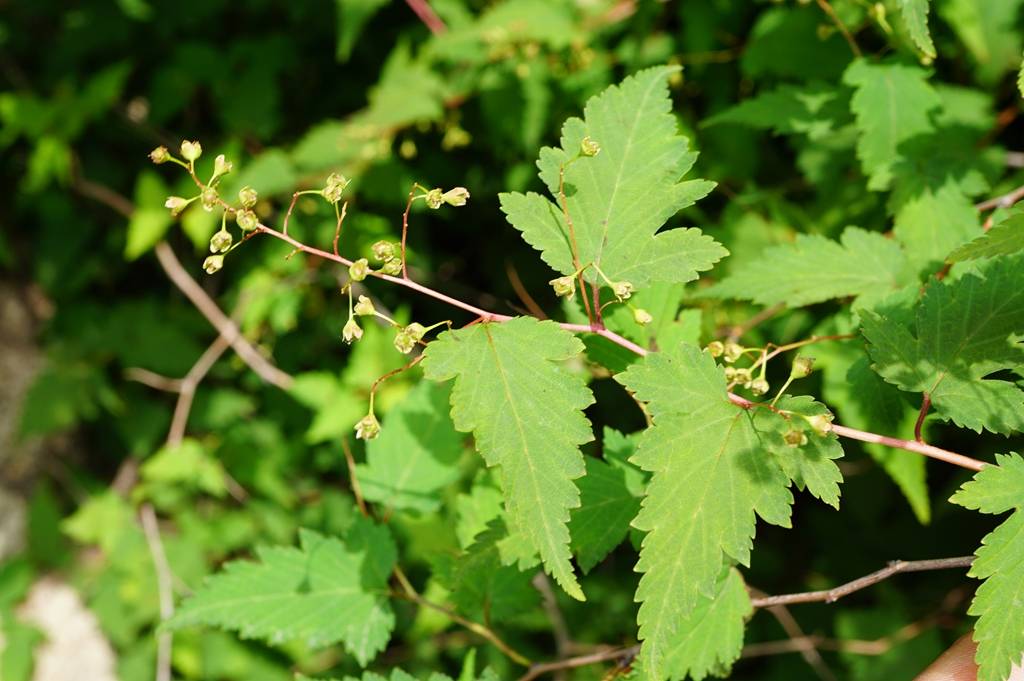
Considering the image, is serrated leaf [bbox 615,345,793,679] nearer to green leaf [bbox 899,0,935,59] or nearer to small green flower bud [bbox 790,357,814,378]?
small green flower bud [bbox 790,357,814,378]

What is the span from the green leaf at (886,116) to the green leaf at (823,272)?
0.61 feet

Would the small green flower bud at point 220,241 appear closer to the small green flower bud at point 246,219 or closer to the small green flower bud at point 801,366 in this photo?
the small green flower bud at point 246,219

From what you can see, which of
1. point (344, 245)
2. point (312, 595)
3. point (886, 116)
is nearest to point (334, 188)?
point (312, 595)

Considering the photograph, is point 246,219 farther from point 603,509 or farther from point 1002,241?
point 1002,241

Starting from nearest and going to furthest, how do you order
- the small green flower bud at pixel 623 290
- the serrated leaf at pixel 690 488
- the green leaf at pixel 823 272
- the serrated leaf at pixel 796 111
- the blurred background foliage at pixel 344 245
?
the serrated leaf at pixel 690 488 < the small green flower bud at pixel 623 290 < the green leaf at pixel 823 272 < the serrated leaf at pixel 796 111 < the blurred background foliage at pixel 344 245

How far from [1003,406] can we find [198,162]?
2.63m

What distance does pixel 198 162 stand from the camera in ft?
9.47

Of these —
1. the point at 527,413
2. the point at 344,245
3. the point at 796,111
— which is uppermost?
the point at 796,111

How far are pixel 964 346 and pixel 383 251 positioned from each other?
0.79 m

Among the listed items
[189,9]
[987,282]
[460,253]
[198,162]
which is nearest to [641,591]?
[987,282]

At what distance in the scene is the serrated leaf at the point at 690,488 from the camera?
971 mm

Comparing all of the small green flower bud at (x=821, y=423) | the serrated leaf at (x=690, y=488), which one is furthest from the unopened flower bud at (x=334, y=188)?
the small green flower bud at (x=821, y=423)

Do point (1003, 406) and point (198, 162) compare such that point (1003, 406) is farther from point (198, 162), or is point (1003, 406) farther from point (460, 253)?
point (198, 162)

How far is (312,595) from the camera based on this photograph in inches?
57.6
